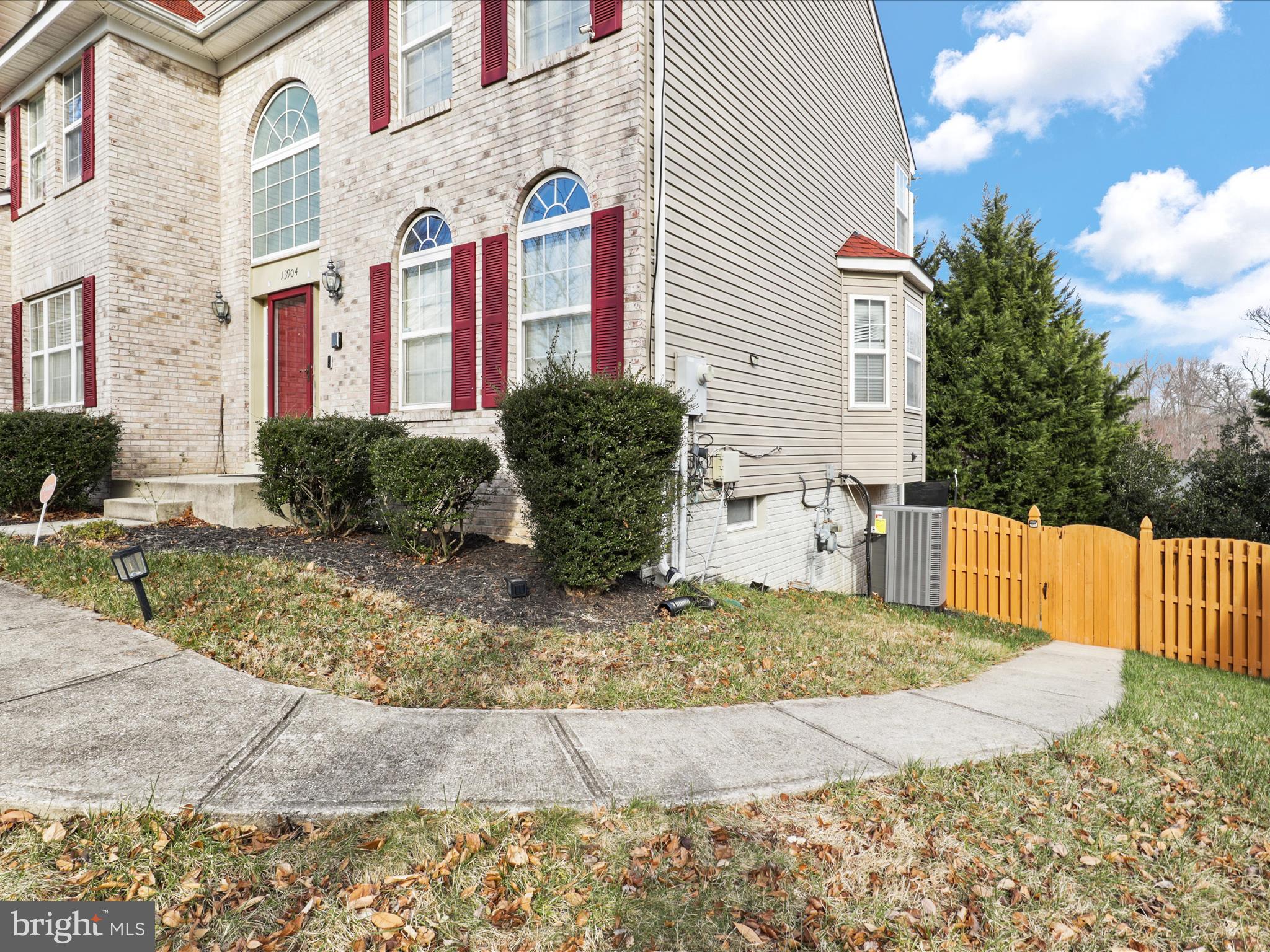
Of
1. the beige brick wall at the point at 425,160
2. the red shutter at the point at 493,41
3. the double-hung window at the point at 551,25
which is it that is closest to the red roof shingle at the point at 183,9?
the beige brick wall at the point at 425,160

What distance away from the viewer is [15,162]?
1253 cm

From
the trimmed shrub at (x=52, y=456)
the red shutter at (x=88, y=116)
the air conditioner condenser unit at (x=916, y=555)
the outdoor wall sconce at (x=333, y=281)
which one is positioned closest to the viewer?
the trimmed shrub at (x=52, y=456)

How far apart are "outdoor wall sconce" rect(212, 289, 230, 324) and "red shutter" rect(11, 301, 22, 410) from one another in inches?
180

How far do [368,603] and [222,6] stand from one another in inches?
429

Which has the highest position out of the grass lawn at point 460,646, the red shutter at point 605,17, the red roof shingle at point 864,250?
the red shutter at point 605,17

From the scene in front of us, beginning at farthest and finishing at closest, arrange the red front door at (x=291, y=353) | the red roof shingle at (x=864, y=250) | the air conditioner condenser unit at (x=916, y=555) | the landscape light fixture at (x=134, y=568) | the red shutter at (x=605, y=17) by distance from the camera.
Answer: the red roof shingle at (x=864, y=250), the red front door at (x=291, y=353), the air conditioner condenser unit at (x=916, y=555), the red shutter at (x=605, y=17), the landscape light fixture at (x=134, y=568)

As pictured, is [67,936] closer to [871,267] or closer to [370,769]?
[370,769]

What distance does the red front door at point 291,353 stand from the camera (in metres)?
10.2

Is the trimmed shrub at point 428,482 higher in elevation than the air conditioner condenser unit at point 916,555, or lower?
higher

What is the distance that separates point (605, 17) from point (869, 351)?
248 inches

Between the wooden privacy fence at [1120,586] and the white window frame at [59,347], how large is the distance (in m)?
13.6

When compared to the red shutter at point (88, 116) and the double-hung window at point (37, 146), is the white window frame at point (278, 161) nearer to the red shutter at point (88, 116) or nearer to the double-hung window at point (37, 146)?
the red shutter at point (88, 116)

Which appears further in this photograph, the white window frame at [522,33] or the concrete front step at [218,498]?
the concrete front step at [218,498]

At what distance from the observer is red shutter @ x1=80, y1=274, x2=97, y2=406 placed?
410 inches
